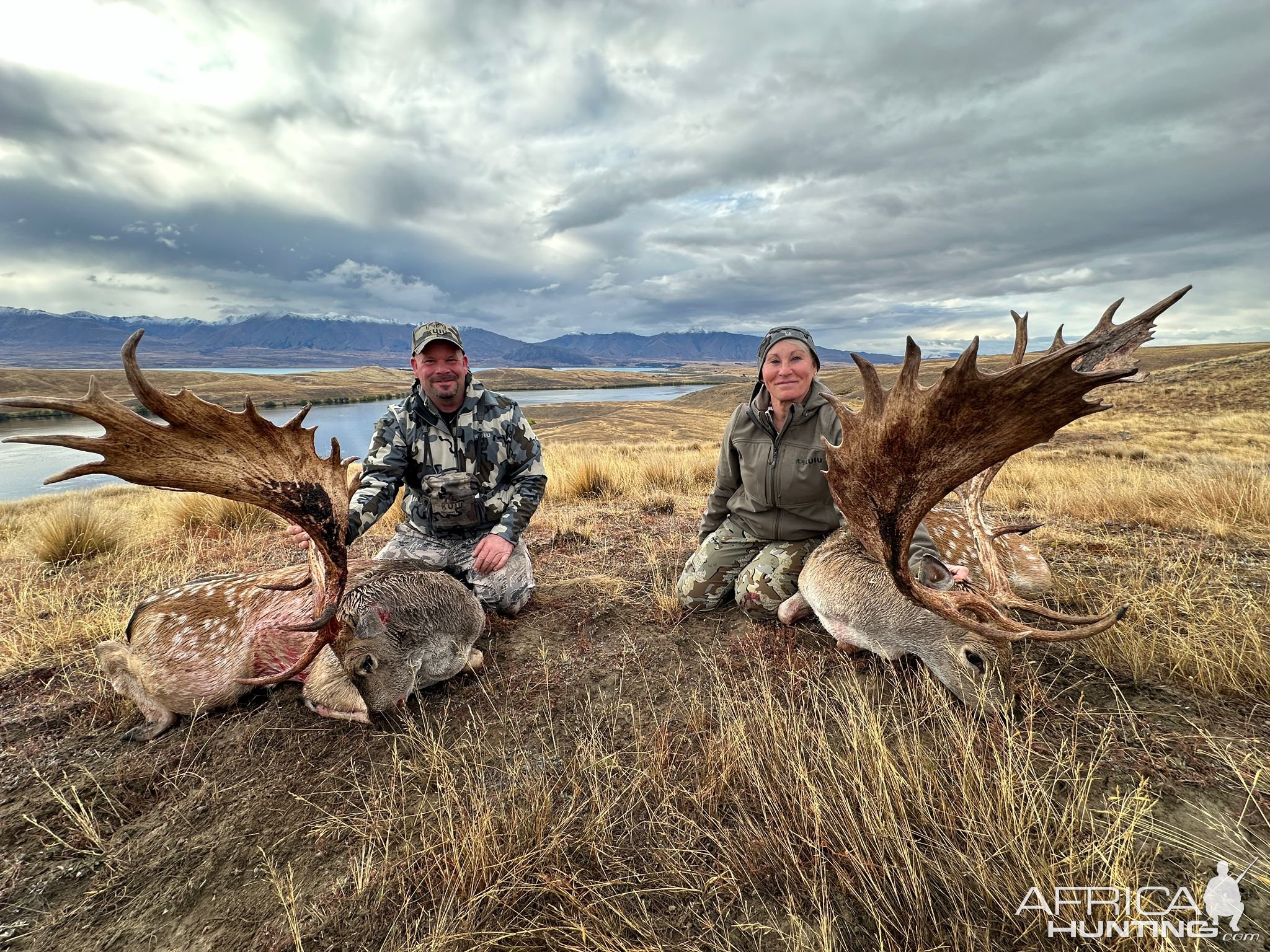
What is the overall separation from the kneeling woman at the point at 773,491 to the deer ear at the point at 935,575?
0.63 ft

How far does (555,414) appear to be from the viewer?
167 feet

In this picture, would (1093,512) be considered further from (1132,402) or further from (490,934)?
(1132,402)

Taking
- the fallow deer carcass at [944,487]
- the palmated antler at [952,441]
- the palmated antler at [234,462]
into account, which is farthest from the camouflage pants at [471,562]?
the palmated antler at [952,441]

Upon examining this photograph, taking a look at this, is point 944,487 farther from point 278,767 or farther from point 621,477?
point 621,477

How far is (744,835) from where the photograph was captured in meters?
2.10

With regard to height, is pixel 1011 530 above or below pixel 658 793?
above

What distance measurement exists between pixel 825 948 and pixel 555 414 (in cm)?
5039

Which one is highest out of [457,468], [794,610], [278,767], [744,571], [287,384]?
[287,384]

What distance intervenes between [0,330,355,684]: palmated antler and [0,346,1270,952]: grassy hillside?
730mm

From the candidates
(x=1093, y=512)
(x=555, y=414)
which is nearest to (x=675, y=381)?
(x=555, y=414)

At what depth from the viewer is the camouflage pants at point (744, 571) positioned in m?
4.16

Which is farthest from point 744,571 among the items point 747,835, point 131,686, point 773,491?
point 131,686

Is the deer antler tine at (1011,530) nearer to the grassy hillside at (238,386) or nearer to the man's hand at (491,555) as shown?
the man's hand at (491,555)

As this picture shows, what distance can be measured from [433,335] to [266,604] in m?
2.44
